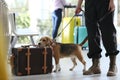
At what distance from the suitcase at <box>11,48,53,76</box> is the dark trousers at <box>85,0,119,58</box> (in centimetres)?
55

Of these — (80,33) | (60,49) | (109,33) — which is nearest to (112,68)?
(109,33)

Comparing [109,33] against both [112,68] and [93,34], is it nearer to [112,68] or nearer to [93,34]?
[93,34]

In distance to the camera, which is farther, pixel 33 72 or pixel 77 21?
pixel 77 21

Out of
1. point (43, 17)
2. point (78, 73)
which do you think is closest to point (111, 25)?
point (78, 73)

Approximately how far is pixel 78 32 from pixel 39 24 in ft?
5.75

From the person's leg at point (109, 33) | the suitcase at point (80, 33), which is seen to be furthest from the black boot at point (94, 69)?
the suitcase at point (80, 33)

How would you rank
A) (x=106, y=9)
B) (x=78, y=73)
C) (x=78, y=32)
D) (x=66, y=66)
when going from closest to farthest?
(x=106, y=9)
(x=78, y=73)
(x=66, y=66)
(x=78, y=32)

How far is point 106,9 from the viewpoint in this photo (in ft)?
10.2

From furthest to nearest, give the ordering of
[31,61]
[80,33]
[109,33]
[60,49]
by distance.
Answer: [80,33], [60,49], [31,61], [109,33]

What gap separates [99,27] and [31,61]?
0.90 metres

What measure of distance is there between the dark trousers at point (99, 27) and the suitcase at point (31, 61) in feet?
1.80

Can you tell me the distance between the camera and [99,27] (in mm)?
3250

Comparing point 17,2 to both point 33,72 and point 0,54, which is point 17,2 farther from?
point 0,54

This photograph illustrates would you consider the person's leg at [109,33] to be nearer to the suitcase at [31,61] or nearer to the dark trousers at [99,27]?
the dark trousers at [99,27]
